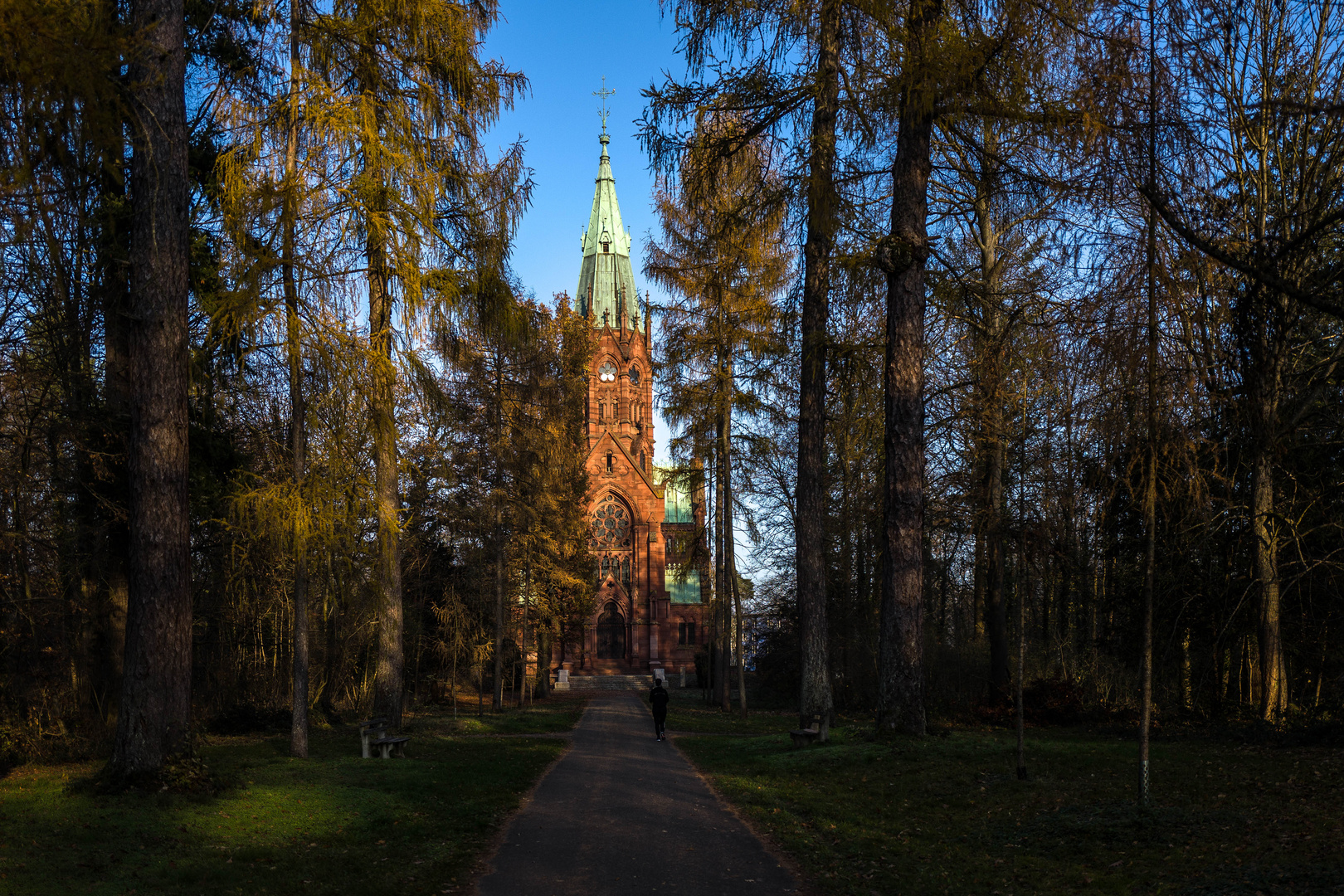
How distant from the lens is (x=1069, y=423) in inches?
332

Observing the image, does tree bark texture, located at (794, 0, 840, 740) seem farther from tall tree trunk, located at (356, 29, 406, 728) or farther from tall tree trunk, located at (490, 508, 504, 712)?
tall tree trunk, located at (490, 508, 504, 712)

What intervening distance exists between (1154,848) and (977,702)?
12.3 metres

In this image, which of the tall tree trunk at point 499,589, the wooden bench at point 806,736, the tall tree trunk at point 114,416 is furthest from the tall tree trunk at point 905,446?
the tall tree trunk at point 499,589

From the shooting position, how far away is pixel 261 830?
297 inches

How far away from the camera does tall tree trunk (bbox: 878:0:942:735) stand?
1199 cm

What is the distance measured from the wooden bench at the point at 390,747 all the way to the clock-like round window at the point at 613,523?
42721 millimetres

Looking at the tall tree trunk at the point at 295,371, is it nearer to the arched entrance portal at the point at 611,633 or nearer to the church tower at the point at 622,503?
the church tower at the point at 622,503

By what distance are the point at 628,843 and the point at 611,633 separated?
49.1m

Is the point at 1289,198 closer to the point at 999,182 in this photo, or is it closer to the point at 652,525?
the point at 999,182

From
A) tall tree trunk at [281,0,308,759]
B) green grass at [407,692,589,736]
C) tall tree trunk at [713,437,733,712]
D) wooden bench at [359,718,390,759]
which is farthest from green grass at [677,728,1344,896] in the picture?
tall tree trunk at [713,437,733,712]

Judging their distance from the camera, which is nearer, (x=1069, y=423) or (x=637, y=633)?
(x=1069, y=423)

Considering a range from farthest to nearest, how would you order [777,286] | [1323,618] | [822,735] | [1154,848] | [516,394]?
[516,394]
[777,286]
[822,735]
[1323,618]
[1154,848]

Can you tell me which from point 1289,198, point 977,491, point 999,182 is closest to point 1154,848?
point 999,182

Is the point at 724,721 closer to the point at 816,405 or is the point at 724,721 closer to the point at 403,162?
the point at 816,405
